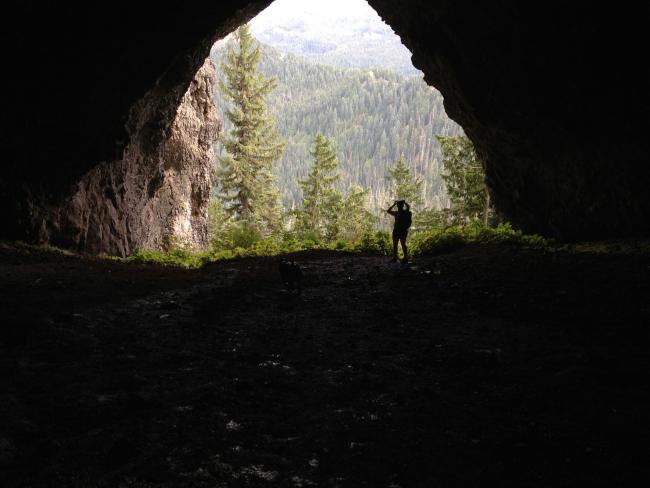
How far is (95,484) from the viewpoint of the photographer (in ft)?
9.22

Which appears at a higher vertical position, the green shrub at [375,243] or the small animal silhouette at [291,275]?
the green shrub at [375,243]

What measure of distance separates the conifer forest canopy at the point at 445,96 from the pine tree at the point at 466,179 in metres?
13.6

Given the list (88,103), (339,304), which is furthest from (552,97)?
(88,103)

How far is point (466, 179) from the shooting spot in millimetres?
31672

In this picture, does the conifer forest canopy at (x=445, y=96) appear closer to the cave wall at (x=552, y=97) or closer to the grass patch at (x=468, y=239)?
the cave wall at (x=552, y=97)

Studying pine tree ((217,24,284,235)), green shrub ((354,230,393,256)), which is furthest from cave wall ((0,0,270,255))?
pine tree ((217,24,284,235))

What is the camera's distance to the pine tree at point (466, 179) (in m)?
30.8

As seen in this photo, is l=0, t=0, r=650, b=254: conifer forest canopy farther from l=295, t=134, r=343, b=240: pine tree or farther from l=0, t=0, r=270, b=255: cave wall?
l=295, t=134, r=343, b=240: pine tree

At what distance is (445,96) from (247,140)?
28124 mm

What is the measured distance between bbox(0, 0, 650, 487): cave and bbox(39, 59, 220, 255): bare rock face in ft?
0.47

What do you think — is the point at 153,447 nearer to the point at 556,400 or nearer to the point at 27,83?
the point at 556,400

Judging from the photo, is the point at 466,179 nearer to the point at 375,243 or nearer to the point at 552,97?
the point at 375,243

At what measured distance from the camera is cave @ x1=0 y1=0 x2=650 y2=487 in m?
3.24

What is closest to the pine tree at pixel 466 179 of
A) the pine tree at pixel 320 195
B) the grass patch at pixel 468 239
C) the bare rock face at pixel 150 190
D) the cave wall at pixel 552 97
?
the pine tree at pixel 320 195
